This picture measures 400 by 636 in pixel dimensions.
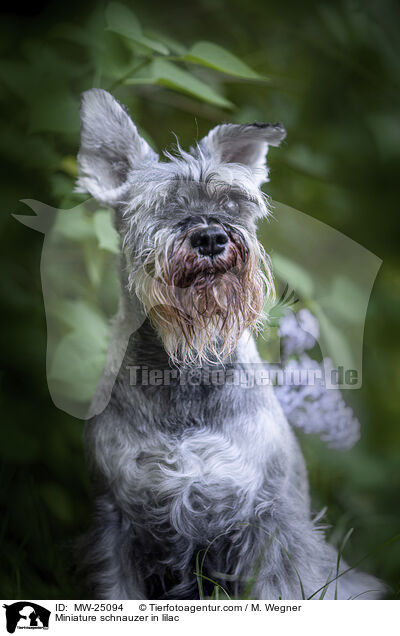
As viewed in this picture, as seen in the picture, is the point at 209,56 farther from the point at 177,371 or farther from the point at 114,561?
the point at 114,561

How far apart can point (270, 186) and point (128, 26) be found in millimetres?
486

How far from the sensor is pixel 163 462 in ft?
4.03

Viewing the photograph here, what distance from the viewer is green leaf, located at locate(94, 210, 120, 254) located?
1.26 meters

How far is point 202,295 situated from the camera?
3.88ft

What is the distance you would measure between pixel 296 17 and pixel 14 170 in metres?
0.73

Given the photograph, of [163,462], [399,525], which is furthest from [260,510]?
[399,525]

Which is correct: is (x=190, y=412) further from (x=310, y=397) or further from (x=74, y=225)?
(x=74, y=225)

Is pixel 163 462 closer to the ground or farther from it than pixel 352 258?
closer to the ground

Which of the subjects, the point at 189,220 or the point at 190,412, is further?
the point at 190,412

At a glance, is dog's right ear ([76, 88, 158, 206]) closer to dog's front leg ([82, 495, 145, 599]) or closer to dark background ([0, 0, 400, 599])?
dark background ([0, 0, 400, 599])

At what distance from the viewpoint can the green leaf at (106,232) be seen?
1.26m

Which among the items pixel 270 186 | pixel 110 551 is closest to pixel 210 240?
pixel 270 186
